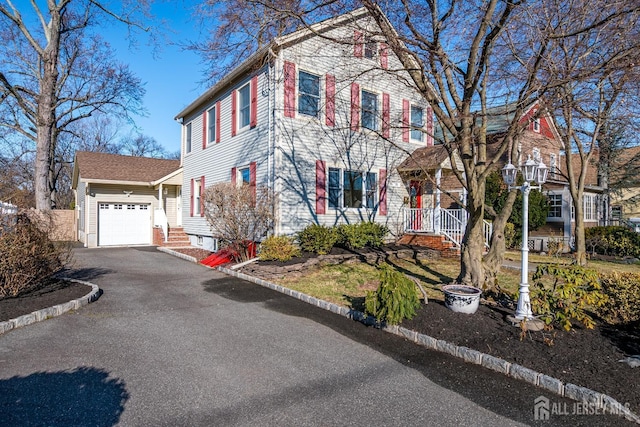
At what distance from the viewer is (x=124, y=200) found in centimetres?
1833

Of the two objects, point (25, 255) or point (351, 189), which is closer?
point (25, 255)

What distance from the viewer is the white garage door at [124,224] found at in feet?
58.4

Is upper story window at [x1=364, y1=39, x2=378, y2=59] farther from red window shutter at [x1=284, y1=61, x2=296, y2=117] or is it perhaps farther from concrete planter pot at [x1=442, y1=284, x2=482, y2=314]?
concrete planter pot at [x1=442, y1=284, x2=482, y2=314]

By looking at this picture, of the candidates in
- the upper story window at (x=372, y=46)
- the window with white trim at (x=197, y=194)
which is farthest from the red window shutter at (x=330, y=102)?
the window with white trim at (x=197, y=194)

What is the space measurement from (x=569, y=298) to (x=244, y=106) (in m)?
11.5

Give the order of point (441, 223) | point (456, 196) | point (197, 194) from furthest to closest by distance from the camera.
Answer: point (197, 194) → point (456, 196) → point (441, 223)

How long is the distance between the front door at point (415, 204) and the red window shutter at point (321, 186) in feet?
13.0

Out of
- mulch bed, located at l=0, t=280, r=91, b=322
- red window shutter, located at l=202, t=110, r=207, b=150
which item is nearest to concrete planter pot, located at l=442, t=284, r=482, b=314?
mulch bed, located at l=0, t=280, r=91, b=322

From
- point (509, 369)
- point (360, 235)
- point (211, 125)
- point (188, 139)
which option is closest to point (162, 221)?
point (188, 139)

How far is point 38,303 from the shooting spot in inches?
249

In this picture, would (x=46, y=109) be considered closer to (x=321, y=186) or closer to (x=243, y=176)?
(x=243, y=176)

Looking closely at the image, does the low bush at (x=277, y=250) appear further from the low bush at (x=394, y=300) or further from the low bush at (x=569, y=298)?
the low bush at (x=569, y=298)

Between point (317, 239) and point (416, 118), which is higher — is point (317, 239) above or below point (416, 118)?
below

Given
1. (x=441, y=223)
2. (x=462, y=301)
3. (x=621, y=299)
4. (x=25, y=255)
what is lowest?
(x=462, y=301)
